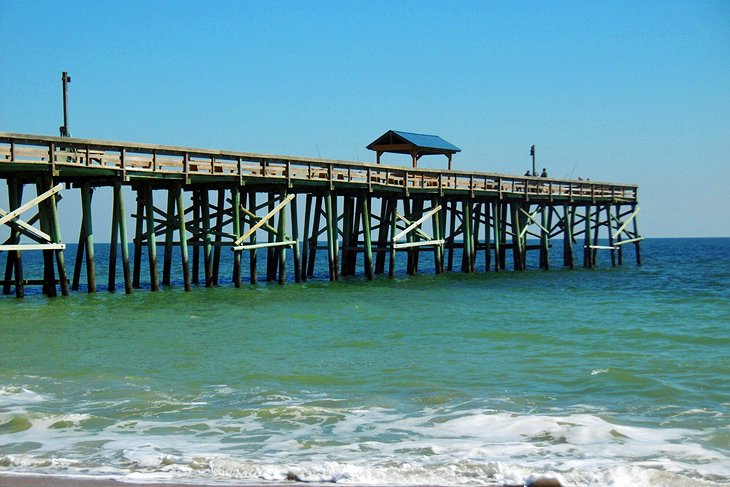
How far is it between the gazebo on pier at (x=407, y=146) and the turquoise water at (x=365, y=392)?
15.3m

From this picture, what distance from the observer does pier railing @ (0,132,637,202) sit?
71.5 feet

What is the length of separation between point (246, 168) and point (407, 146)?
11867 millimetres

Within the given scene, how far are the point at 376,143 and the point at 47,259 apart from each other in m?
17.5

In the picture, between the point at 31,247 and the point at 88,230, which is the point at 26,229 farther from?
the point at 88,230

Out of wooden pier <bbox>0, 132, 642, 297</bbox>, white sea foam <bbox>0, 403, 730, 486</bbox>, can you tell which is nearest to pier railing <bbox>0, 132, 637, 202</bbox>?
wooden pier <bbox>0, 132, 642, 297</bbox>

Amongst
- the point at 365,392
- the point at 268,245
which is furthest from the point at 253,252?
the point at 365,392

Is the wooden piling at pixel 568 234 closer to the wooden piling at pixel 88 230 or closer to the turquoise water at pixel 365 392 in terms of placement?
the turquoise water at pixel 365 392

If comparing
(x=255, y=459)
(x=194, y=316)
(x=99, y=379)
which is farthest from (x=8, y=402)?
(x=194, y=316)

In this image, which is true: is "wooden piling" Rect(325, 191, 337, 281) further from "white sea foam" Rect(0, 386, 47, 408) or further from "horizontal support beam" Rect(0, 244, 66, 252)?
"white sea foam" Rect(0, 386, 47, 408)

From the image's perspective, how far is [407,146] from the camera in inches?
1468

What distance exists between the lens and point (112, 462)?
7.86m

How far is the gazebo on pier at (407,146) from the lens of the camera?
37312 millimetres

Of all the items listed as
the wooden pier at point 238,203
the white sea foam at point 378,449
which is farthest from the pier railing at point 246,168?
the white sea foam at point 378,449

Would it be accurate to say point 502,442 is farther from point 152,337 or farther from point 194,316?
point 194,316
